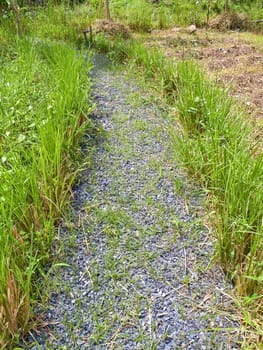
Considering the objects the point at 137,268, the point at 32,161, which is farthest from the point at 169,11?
the point at 137,268

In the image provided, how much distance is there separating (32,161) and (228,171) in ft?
3.24

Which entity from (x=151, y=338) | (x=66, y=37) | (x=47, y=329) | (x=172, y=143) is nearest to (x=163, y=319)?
(x=151, y=338)

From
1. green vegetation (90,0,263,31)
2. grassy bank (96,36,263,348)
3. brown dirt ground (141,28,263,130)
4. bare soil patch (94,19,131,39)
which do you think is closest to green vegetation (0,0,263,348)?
grassy bank (96,36,263,348)

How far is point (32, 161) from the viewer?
186 centimetres

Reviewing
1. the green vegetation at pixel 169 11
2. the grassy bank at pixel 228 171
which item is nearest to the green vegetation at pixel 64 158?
the grassy bank at pixel 228 171

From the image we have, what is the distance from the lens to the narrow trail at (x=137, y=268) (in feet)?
4.13

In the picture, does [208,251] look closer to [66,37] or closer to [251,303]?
[251,303]

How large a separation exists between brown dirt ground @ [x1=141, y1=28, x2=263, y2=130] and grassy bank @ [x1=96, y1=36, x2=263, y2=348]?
30 centimetres

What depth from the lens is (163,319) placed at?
1.31 metres

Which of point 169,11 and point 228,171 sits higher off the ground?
point 169,11

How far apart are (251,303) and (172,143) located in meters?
1.37

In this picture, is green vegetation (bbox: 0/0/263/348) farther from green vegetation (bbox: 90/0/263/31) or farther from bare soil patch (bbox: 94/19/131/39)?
green vegetation (bbox: 90/0/263/31)

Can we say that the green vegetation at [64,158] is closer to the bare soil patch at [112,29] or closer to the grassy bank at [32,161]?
the grassy bank at [32,161]

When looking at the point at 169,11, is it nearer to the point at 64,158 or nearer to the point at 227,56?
the point at 227,56
